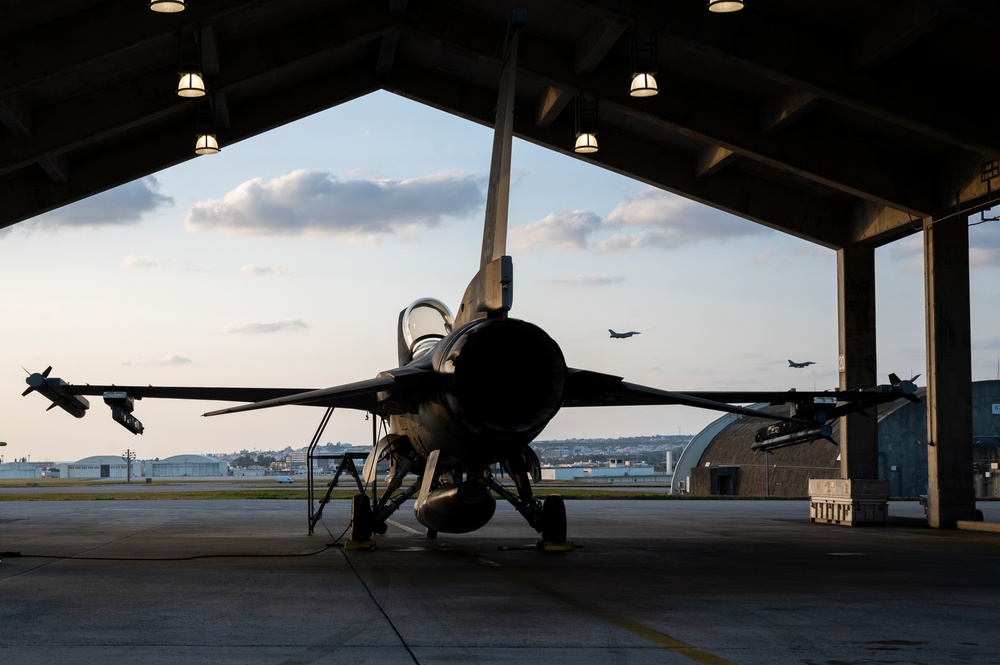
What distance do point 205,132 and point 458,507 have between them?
1142 cm

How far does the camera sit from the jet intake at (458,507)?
42.4 ft

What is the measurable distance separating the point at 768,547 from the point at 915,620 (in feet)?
26.8

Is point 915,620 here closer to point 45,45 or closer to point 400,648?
point 400,648

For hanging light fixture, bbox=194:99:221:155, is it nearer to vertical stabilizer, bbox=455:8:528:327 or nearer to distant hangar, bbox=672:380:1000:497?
vertical stabilizer, bbox=455:8:528:327

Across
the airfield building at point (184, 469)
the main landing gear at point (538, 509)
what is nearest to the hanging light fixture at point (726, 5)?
the main landing gear at point (538, 509)

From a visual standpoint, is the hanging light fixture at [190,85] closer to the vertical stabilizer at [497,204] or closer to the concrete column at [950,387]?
the vertical stabilizer at [497,204]

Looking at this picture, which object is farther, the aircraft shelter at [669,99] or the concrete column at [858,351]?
the concrete column at [858,351]

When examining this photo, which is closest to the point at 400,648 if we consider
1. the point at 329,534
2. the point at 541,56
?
the point at 329,534

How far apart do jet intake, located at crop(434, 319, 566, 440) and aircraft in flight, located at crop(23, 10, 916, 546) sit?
0.01 metres

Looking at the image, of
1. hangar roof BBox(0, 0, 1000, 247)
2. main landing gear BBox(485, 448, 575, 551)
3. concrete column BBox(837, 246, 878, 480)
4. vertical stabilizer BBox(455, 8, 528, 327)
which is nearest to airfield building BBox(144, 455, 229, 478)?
hangar roof BBox(0, 0, 1000, 247)

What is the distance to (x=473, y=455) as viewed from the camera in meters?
13.4

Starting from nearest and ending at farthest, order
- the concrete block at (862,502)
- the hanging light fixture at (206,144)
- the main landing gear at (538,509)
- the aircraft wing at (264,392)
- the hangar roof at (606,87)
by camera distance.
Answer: the aircraft wing at (264,392), the main landing gear at (538,509), the hangar roof at (606,87), the hanging light fixture at (206,144), the concrete block at (862,502)

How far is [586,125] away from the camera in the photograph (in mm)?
22109

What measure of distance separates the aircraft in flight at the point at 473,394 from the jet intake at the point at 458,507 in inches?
0.6
